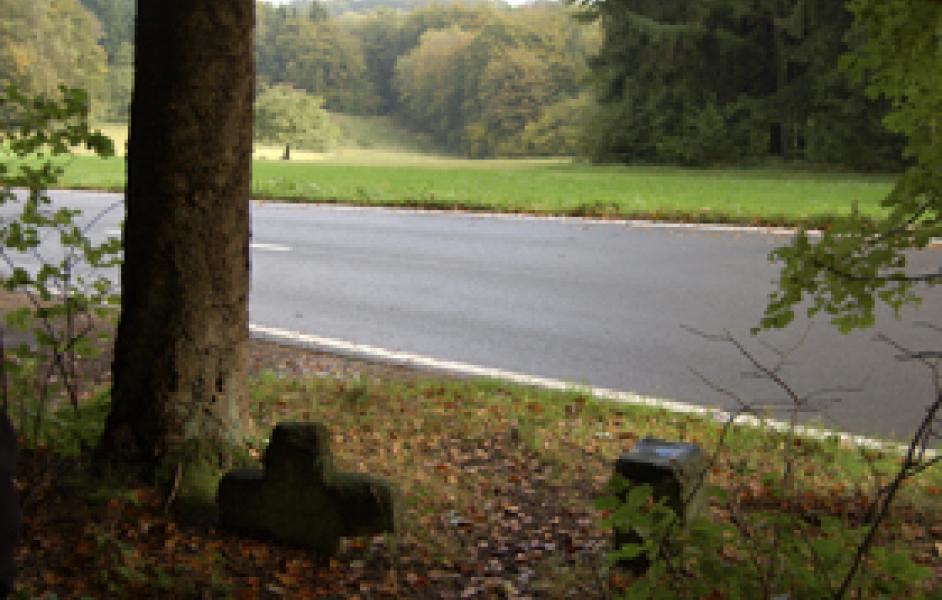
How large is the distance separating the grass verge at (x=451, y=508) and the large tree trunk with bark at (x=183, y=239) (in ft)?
0.88

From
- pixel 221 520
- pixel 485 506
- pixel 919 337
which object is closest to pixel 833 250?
pixel 485 506

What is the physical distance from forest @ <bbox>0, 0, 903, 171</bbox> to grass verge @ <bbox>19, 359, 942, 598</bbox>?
6.08 feet

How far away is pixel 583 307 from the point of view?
8391 mm

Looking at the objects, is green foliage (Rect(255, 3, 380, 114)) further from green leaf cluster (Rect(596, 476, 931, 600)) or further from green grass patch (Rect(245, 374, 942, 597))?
green leaf cluster (Rect(596, 476, 931, 600))

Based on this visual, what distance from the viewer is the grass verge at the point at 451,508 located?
325cm

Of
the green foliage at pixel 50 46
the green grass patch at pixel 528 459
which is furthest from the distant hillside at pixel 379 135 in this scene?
the green grass patch at pixel 528 459

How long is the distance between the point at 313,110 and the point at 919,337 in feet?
169

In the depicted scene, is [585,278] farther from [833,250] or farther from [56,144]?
[833,250]

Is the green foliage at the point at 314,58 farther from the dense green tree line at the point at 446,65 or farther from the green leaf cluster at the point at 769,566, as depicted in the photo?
the green leaf cluster at the point at 769,566

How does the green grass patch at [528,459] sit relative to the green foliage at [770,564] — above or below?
below

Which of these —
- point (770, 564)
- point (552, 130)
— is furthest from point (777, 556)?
point (552, 130)

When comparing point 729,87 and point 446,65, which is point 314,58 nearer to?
point 446,65

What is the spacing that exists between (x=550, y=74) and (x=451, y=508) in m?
62.1

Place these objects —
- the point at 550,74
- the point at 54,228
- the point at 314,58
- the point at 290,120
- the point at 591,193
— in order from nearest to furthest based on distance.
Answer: the point at 54,228
the point at 591,193
the point at 290,120
the point at 550,74
the point at 314,58
